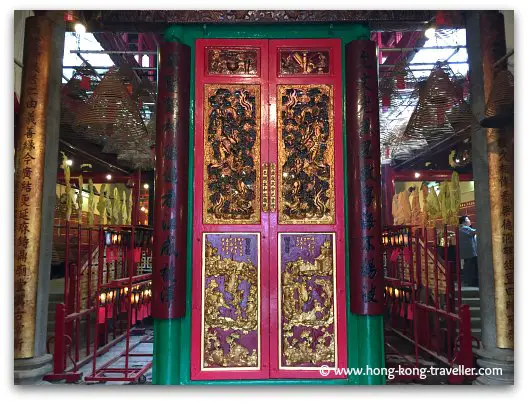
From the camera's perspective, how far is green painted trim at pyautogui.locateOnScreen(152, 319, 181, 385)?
2619 millimetres

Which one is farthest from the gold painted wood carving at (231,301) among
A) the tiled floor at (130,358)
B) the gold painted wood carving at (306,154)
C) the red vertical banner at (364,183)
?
the tiled floor at (130,358)

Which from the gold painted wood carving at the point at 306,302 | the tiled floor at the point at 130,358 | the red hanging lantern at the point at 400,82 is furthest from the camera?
the red hanging lantern at the point at 400,82

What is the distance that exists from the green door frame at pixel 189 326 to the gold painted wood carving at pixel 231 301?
11 centimetres

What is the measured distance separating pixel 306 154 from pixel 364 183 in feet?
1.44

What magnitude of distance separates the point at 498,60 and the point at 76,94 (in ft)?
10.4

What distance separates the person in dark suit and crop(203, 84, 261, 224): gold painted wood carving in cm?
167

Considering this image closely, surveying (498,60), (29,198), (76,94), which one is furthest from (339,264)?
(76,94)

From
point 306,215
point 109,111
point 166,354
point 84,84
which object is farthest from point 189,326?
point 84,84

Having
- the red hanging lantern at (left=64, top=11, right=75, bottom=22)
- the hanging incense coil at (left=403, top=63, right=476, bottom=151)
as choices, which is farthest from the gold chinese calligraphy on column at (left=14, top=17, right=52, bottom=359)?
the hanging incense coil at (left=403, top=63, right=476, bottom=151)

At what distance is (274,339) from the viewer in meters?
2.69

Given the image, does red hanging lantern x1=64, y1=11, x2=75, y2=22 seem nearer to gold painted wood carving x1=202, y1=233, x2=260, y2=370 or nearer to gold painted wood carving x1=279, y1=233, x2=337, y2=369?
gold painted wood carving x1=202, y1=233, x2=260, y2=370

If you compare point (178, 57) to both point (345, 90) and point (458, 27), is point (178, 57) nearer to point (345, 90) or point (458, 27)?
point (345, 90)

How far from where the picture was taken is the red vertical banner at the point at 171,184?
102 inches
